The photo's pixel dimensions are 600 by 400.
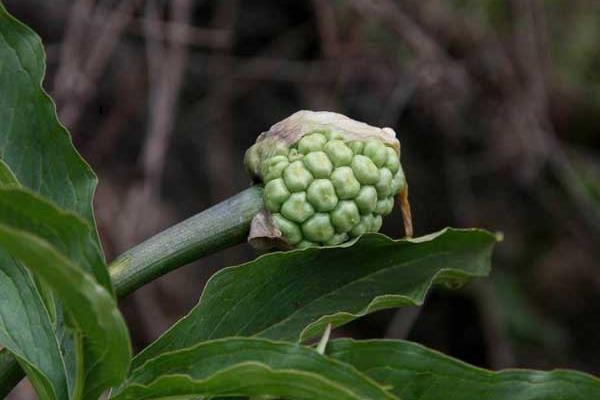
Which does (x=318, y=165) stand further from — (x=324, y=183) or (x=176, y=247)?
(x=176, y=247)

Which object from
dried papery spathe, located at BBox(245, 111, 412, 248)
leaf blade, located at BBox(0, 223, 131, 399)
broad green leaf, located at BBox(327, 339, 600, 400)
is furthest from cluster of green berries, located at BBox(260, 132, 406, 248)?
leaf blade, located at BBox(0, 223, 131, 399)

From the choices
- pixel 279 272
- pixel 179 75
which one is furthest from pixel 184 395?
pixel 179 75

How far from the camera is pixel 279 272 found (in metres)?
1.23

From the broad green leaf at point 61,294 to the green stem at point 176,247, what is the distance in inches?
2.9

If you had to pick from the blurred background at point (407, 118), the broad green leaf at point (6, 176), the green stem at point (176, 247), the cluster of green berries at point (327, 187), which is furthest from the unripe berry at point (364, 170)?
the blurred background at point (407, 118)

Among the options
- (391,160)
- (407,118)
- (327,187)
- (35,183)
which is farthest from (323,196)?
(407,118)

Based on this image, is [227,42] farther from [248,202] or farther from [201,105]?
[248,202]

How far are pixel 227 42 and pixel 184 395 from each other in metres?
2.57

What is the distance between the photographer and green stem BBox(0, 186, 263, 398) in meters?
1.21

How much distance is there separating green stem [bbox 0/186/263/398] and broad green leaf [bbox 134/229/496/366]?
0.21ft

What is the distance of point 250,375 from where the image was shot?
96cm

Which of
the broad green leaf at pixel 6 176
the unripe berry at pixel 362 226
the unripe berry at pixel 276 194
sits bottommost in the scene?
the unripe berry at pixel 362 226

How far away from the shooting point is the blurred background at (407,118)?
314 cm

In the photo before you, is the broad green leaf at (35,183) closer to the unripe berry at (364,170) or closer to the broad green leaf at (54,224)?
the broad green leaf at (54,224)
